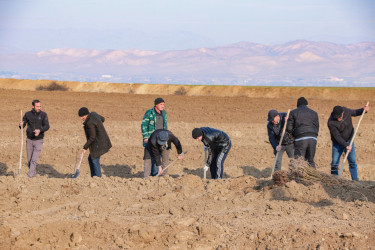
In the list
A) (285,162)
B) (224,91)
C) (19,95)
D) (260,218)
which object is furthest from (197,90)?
(260,218)

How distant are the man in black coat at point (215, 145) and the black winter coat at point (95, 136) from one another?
1873mm

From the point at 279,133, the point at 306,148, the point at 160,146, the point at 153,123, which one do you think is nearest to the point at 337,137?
the point at 306,148

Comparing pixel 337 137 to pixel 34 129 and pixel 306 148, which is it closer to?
pixel 306 148

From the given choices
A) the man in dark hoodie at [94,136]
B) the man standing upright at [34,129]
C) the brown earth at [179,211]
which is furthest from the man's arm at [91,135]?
the man standing upright at [34,129]

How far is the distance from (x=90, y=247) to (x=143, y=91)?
32.6m

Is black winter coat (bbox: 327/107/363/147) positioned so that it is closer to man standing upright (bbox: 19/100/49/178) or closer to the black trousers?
the black trousers

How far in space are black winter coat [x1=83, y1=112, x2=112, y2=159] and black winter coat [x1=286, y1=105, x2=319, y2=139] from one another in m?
3.55

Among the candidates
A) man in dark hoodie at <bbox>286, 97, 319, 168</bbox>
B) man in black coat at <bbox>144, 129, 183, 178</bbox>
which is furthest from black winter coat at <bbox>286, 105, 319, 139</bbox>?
man in black coat at <bbox>144, 129, 183, 178</bbox>

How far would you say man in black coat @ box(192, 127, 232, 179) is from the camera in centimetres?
930

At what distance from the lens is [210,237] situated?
630 centimetres

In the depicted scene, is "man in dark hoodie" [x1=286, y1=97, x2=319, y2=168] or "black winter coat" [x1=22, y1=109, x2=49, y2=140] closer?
"man in dark hoodie" [x1=286, y1=97, x2=319, y2=168]

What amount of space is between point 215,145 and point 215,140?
0.33 feet

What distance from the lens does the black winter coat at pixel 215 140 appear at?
930cm

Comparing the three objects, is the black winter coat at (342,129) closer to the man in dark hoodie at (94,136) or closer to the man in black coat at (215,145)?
the man in black coat at (215,145)
